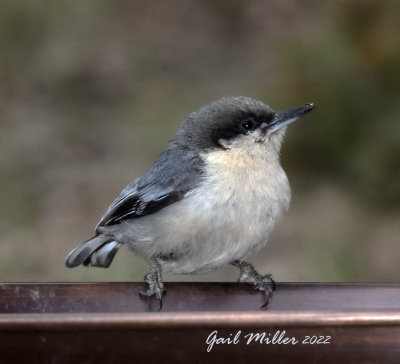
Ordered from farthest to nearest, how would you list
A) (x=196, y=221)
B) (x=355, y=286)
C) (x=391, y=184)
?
1. (x=391, y=184)
2. (x=196, y=221)
3. (x=355, y=286)

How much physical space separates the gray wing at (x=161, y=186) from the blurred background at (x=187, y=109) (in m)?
1.76

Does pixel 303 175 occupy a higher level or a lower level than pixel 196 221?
higher

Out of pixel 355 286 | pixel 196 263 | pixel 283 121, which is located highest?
pixel 283 121

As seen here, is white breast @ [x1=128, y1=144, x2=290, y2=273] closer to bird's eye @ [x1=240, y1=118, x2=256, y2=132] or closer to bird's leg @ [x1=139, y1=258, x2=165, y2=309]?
bird's eye @ [x1=240, y1=118, x2=256, y2=132]

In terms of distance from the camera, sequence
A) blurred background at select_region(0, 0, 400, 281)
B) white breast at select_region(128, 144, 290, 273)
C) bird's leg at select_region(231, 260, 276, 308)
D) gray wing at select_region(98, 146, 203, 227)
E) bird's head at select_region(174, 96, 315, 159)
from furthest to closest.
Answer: blurred background at select_region(0, 0, 400, 281) → bird's head at select_region(174, 96, 315, 159) → gray wing at select_region(98, 146, 203, 227) → white breast at select_region(128, 144, 290, 273) → bird's leg at select_region(231, 260, 276, 308)

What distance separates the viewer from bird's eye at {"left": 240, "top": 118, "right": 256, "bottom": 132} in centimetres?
388

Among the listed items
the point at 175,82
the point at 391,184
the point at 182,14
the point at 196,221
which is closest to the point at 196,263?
the point at 196,221

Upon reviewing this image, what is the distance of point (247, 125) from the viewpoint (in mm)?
3891

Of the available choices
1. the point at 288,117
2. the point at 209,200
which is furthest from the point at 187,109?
the point at 209,200

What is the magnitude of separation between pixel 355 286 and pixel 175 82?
13.8 ft

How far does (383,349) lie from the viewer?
2.47 m

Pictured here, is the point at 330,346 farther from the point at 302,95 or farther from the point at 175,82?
the point at 175,82

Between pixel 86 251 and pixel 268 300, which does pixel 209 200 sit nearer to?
pixel 268 300

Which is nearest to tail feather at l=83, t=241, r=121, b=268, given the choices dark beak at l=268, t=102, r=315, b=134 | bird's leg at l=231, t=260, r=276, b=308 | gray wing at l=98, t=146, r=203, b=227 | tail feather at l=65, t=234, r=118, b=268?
tail feather at l=65, t=234, r=118, b=268
